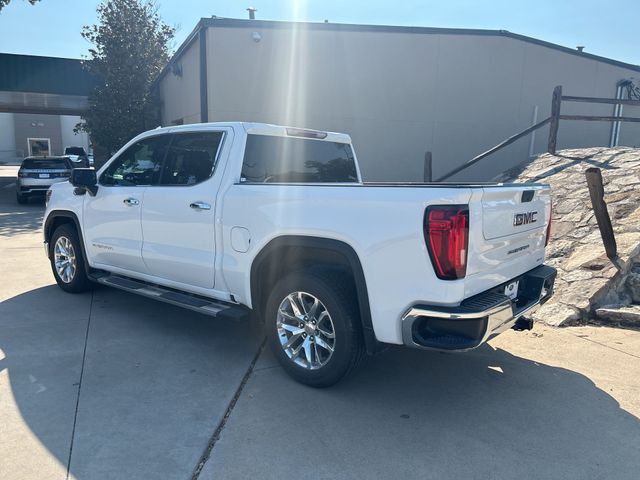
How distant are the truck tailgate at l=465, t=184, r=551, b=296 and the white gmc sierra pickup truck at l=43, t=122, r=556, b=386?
1cm

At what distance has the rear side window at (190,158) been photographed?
4344mm

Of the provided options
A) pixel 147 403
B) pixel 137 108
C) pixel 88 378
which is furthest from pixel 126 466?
pixel 137 108

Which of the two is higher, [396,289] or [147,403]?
[396,289]

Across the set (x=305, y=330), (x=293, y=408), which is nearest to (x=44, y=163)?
(x=305, y=330)

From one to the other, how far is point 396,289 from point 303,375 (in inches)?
43.5

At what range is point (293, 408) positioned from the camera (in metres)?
3.43

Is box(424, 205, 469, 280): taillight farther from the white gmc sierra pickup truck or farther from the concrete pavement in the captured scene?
the concrete pavement

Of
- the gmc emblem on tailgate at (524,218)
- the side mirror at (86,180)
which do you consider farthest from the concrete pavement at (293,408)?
the side mirror at (86,180)

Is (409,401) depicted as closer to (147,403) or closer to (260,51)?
(147,403)

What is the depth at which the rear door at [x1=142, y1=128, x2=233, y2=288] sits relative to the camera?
13.7 feet

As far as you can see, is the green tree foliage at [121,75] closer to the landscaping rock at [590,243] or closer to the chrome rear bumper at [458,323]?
the landscaping rock at [590,243]

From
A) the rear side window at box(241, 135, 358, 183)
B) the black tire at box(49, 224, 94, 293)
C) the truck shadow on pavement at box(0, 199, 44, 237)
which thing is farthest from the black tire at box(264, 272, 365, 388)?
the truck shadow on pavement at box(0, 199, 44, 237)

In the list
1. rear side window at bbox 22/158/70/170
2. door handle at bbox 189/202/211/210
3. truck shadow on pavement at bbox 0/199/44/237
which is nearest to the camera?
door handle at bbox 189/202/211/210

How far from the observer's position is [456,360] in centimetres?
429
